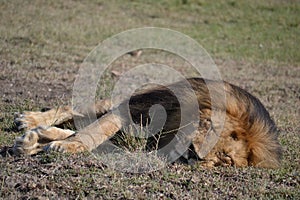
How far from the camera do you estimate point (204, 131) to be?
4.32 m

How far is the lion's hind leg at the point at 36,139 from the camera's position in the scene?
4.45 metres

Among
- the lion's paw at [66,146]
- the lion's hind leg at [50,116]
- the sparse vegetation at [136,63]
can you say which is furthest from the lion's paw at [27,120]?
the lion's paw at [66,146]

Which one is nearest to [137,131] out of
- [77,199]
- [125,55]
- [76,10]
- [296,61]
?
[77,199]

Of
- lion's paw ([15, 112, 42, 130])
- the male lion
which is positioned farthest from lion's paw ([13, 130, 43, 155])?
lion's paw ([15, 112, 42, 130])

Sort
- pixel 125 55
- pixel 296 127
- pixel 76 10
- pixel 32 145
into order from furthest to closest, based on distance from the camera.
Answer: pixel 76 10 → pixel 125 55 → pixel 296 127 → pixel 32 145

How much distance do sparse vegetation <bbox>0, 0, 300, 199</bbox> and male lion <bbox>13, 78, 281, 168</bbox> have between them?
16cm

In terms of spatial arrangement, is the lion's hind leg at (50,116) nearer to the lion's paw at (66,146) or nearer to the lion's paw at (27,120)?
the lion's paw at (27,120)

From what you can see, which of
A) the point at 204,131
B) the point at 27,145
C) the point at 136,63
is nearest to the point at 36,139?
the point at 27,145

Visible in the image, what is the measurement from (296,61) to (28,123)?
858cm

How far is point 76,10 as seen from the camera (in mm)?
14000

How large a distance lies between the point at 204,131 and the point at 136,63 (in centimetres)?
629

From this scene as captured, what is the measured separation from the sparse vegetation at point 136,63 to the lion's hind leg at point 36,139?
246mm

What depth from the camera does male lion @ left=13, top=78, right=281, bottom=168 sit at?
4418 millimetres

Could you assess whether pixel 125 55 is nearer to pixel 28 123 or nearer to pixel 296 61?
pixel 296 61
